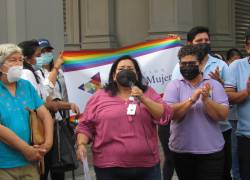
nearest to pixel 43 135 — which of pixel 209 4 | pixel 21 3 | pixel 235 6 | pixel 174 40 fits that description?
pixel 174 40

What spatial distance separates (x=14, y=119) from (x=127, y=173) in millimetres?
1005

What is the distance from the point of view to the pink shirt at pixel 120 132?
175 inches

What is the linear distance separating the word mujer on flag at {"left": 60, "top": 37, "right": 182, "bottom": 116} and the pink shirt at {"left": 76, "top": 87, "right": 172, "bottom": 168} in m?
1.74

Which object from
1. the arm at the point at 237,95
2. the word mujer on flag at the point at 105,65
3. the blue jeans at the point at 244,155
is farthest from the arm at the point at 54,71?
the blue jeans at the point at 244,155

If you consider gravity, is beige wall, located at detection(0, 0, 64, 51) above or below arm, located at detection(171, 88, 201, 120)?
above

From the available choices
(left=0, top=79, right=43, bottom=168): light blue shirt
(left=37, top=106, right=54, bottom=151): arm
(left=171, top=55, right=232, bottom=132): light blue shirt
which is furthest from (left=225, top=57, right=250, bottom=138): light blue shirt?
(left=0, top=79, right=43, bottom=168): light blue shirt

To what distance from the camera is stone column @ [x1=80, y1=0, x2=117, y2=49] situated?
43.8ft

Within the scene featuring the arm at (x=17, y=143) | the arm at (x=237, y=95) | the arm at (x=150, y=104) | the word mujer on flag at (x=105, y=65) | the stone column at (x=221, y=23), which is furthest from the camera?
the stone column at (x=221, y=23)

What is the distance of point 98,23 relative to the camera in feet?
44.3

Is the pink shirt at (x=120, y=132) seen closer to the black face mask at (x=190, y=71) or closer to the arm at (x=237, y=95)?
the black face mask at (x=190, y=71)

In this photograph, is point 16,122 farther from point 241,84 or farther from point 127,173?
point 241,84

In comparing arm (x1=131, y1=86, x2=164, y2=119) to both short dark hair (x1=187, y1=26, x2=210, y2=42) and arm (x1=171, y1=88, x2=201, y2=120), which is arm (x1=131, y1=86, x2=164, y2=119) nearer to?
arm (x1=171, y1=88, x2=201, y2=120)

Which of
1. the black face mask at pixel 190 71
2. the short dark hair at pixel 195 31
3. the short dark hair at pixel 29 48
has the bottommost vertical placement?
the black face mask at pixel 190 71

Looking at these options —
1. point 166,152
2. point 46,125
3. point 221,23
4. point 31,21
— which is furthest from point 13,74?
point 221,23
